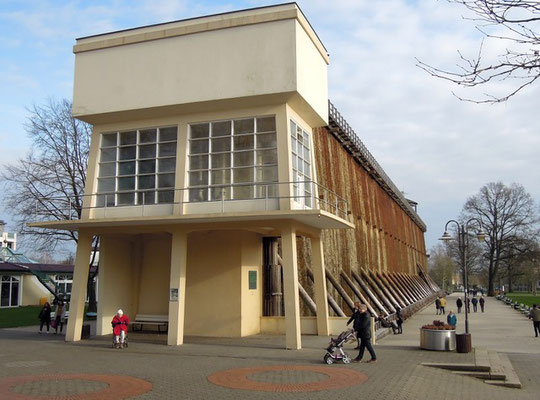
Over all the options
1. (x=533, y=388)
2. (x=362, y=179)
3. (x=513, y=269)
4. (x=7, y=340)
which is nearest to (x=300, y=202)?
(x=533, y=388)

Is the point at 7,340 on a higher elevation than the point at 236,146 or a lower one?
lower

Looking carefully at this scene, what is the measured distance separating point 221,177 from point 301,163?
333cm

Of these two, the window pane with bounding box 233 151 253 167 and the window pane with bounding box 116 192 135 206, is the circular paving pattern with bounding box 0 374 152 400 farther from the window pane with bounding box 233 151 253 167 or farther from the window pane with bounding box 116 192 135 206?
the window pane with bounding box 233 151 253 167

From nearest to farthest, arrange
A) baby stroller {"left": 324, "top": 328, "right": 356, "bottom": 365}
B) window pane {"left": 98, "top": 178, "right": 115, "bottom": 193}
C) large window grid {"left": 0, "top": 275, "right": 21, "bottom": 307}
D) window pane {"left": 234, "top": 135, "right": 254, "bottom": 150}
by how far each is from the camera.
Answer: baby stroller {"left": 324, "top": 328, "right": 356, "bottom": 365}, window pane {"left": 234, "top": 135, "right": 254, "bottom": 150}, window pane {"left": 98, "top": 178, "right": 115, "bottom": 193}, large window grid {"left": 0, "top": 275, "right": 21, "bottom": 307}

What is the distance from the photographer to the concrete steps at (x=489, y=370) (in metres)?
13.1

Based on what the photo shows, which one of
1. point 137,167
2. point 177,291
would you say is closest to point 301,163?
point 137,167

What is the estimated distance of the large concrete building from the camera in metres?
18.9

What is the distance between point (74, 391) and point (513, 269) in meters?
87.2

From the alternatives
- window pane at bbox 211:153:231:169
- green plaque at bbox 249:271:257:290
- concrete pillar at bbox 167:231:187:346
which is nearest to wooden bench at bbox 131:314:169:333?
concrete pillar at bbox 167:231:187:346

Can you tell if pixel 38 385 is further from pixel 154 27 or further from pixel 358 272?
pixel 358 272

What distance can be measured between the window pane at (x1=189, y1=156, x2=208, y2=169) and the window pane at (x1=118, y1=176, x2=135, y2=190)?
2.71 m

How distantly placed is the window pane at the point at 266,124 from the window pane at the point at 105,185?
676 cm

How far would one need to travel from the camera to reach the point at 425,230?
113 m

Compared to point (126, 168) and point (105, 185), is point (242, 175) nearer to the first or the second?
point (126, 168)
